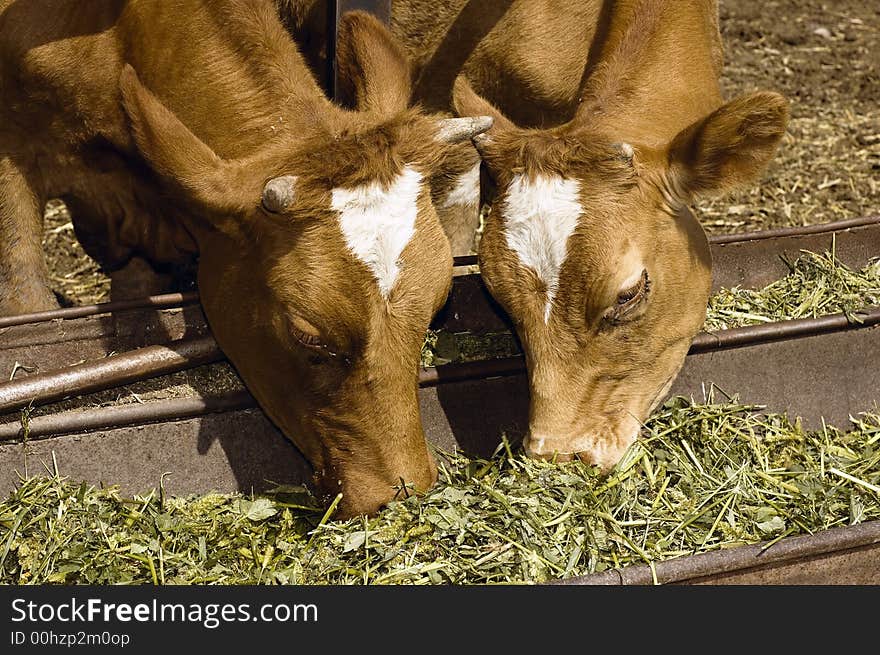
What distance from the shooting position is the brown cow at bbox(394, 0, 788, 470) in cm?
428

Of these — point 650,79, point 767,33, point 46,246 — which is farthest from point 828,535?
point 767,33

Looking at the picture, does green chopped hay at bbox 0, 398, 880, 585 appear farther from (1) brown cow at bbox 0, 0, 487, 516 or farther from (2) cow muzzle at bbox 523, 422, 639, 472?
(1) brown cow at bbox 0, 0, 487, 516

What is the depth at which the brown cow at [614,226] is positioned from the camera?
428 cm

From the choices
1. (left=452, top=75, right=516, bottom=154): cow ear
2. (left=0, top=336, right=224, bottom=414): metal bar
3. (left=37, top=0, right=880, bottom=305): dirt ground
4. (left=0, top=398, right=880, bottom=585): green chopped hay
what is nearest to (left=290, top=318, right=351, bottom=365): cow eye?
(left=0, top=398, right=880, bottom=585): green chopped hay

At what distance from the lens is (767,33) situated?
11.0m

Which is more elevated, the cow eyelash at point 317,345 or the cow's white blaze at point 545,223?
the cow's white blaze at point 545,223

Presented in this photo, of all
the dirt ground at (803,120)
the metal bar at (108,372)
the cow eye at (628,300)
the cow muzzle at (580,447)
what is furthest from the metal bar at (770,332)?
the dirt ground at (803,120)

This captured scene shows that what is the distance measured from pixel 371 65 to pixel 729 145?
145cm

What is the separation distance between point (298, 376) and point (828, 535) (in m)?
1.90

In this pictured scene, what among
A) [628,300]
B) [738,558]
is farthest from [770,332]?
[738,558]

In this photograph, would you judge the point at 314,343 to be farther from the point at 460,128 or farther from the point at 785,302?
the point at 785,302

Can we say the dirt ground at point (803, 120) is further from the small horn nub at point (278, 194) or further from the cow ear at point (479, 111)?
the small horn nub at point (278, 194)

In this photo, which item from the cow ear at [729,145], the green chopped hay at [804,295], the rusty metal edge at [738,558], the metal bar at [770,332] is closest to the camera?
the rusty metal edge at [738,558]

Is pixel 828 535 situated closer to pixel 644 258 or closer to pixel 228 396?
pixel 644 258
